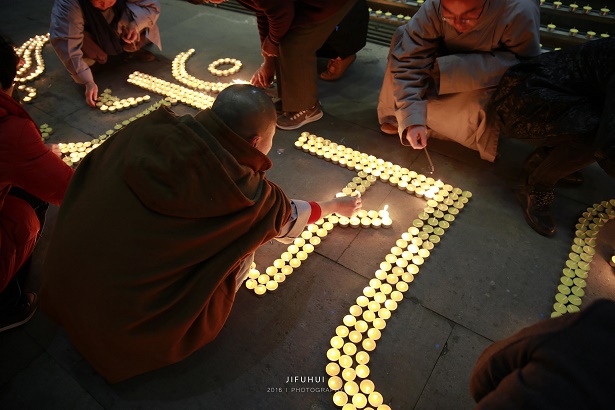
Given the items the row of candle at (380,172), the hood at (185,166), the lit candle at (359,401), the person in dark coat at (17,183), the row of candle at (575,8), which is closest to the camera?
the hood at (185,166)

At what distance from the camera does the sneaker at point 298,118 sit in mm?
3646

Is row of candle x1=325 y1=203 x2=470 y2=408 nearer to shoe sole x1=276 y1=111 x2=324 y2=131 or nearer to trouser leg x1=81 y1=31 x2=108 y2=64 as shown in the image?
shoe sole x1=276 y1=111 x2=324 y2=131

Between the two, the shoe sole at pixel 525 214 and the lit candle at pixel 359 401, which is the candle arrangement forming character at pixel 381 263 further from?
the shoe sole at pixel 525 214

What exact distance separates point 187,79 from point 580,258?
4035 millimetres

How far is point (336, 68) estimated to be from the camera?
4.29 meters

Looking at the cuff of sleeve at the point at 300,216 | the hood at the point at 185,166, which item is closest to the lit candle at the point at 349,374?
the cuff of sleeve at the point at 300,216

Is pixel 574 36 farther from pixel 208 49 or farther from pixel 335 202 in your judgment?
pixel 208 49

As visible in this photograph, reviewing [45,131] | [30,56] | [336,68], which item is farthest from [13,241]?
[30,56]

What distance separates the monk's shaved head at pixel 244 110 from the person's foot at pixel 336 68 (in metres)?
2.74

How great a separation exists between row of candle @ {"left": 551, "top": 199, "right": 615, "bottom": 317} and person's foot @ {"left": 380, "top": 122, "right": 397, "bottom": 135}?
1.57 meters

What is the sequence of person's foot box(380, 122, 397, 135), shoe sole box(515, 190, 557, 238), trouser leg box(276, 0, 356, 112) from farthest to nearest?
person's foot box(380, 122, 397, 135)
trouser leg box(276, 0, 356, 112)
shoe sole box(515, 190, 557, 238)

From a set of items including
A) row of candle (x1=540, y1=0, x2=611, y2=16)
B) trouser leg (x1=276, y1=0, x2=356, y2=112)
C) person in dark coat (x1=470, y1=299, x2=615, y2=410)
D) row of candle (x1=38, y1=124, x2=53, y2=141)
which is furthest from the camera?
row of candle (x1=540, y1=0, x2=611, y2=16)

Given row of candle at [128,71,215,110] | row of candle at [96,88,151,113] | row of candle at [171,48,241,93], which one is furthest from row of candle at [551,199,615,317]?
row of candle at [96,88,151,113]

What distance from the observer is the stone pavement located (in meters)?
1.93
